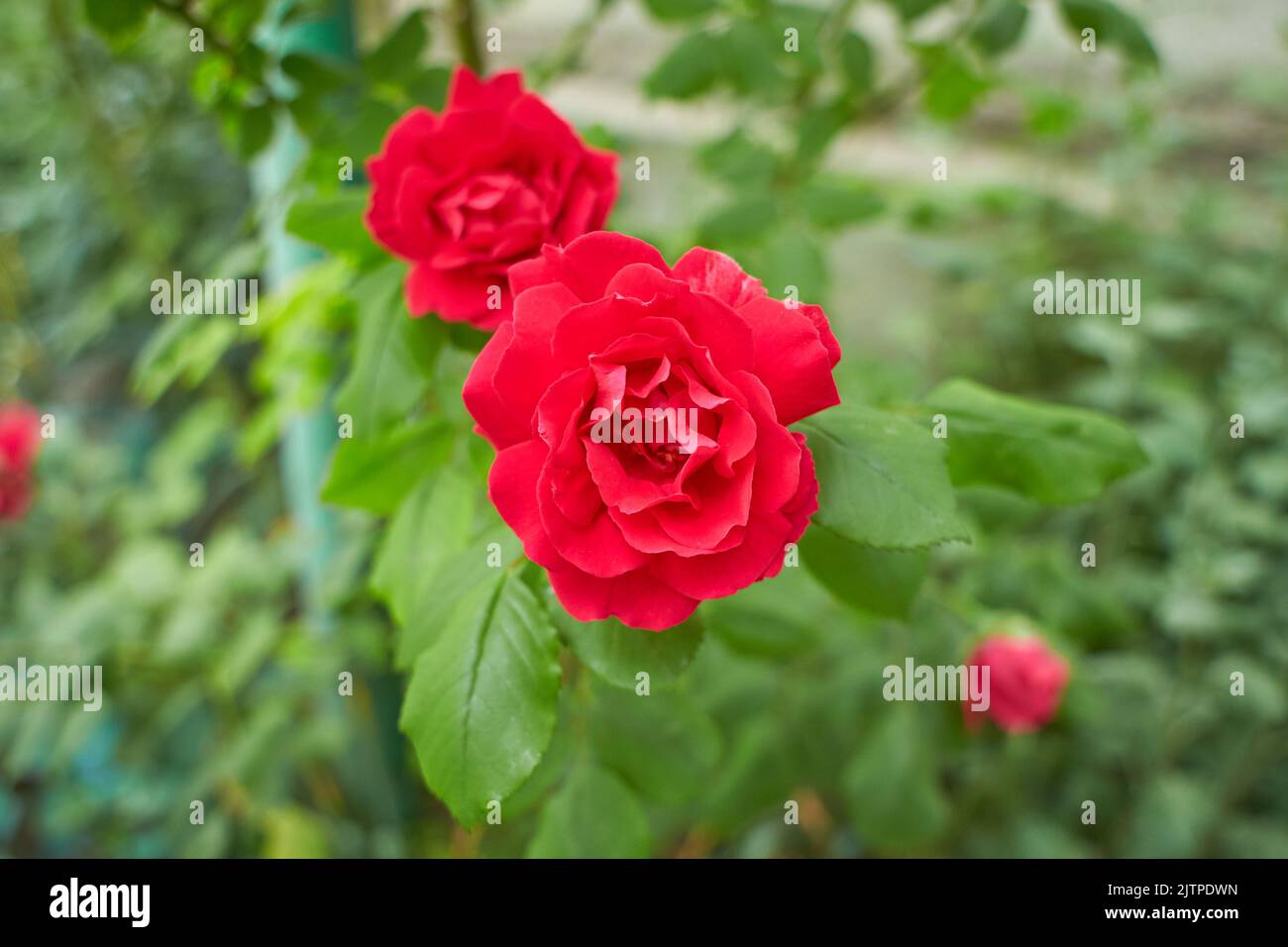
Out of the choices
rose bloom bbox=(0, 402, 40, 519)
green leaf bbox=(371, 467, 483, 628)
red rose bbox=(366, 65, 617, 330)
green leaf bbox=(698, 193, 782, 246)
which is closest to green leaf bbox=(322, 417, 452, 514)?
green leaf bbox=(371, 467, 483, 628)

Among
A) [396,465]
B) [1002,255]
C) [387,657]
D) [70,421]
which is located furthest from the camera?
[1002,255]

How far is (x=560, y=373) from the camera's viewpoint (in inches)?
17.3

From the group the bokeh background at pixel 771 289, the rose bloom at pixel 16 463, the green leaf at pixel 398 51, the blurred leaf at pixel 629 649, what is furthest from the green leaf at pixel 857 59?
the rose bloom at pixel 16 463

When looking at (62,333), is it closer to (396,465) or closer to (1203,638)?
(396,465)

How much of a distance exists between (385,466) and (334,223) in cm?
17

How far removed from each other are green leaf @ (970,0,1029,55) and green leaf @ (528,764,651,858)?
0.68 meters

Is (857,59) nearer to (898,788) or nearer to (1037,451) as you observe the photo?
(1037,451)

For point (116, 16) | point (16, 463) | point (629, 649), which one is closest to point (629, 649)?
point (629, 649)

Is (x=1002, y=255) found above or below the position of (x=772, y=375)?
above

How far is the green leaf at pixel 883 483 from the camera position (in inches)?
18.5

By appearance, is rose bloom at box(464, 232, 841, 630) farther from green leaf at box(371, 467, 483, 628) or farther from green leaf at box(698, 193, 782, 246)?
green leaf at box(698, 193, 782, 246)
